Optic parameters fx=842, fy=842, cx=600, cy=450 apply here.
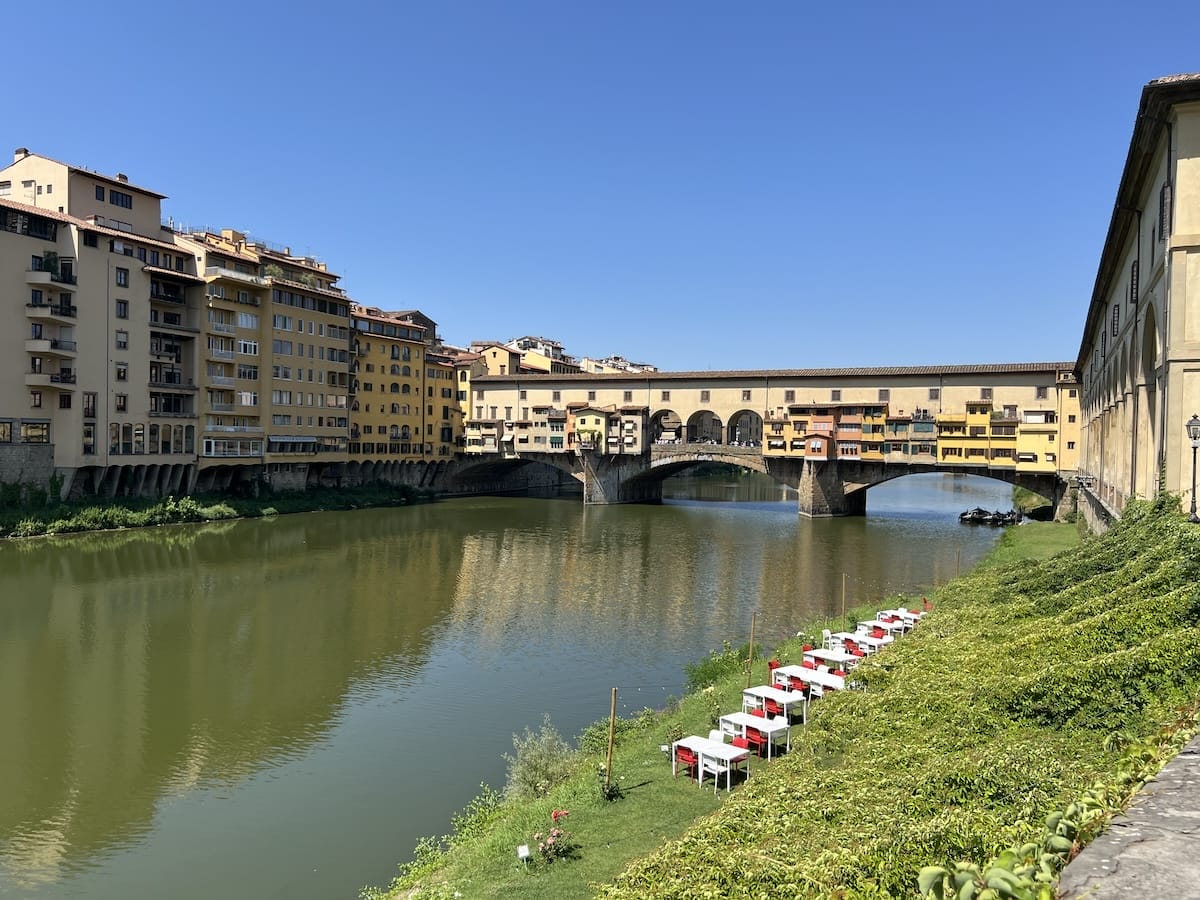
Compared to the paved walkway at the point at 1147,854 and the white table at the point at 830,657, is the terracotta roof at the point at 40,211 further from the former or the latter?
the paved walkway at the point at 1147,854

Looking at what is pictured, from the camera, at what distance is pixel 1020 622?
14992 mm

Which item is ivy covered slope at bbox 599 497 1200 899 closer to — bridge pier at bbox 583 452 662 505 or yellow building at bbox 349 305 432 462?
bridge pier at bbox 583 452 662 505

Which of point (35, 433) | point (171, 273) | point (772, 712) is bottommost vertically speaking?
point (772, 712)

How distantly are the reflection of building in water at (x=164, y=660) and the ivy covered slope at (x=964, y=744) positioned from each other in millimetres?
10790

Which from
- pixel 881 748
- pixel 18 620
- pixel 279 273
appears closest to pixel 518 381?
pixel 279 273

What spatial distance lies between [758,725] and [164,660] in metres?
17.1

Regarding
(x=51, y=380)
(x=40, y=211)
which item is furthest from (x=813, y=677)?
(x=40, y=211)

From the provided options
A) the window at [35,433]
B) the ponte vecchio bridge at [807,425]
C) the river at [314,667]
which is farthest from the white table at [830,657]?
the window at [35,433]

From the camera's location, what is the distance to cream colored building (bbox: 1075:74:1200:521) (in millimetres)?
16422

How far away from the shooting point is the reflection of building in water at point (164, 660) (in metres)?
14.9

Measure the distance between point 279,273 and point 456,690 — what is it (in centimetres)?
4562

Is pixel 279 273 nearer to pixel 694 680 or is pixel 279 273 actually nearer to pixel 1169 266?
pixel 694 680

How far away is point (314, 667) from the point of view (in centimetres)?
2262

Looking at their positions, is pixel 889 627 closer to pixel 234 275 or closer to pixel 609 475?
pixel 234 275
